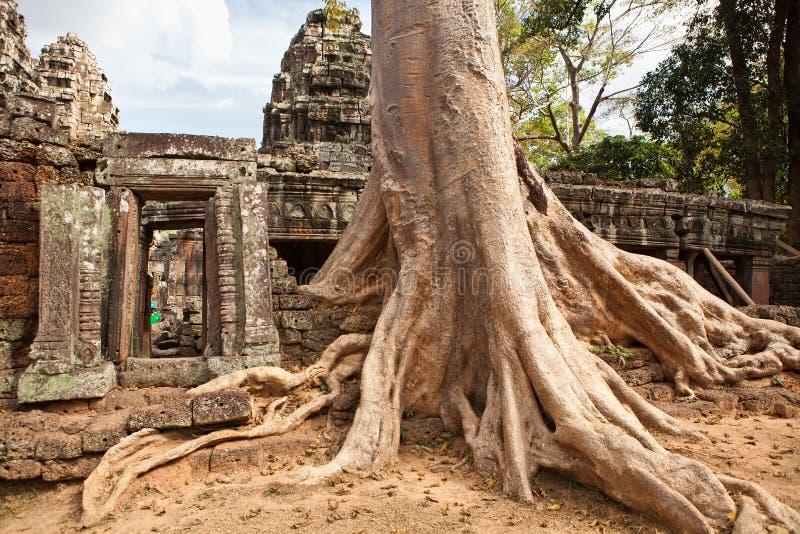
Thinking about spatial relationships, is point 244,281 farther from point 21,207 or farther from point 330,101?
point 330,101

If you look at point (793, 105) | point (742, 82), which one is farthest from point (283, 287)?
point (793, 105)

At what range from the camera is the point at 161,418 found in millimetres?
3420

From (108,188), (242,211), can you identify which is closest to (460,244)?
(242,211)

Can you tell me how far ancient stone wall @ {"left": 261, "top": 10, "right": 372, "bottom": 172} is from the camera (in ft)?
33.4

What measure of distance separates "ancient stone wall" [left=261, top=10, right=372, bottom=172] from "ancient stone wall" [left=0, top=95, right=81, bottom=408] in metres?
5.53

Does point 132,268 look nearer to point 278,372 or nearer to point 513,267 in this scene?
point 278,372

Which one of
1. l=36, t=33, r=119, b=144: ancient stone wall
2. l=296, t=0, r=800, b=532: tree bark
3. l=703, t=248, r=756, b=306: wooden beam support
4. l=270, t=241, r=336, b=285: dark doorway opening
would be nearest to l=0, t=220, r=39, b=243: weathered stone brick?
l=296, t=0, r=800, b=532: tree bark

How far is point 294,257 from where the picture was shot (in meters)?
9.27

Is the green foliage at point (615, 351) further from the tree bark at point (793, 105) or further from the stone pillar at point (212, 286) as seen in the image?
the tree bark at point (793, 105)

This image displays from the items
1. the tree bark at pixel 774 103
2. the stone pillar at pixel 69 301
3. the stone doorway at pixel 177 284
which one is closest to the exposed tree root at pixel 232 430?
the stone pillar at pixel 69 301

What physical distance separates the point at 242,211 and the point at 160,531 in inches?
104

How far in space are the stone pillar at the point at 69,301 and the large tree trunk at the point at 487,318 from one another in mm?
918

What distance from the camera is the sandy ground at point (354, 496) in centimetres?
271

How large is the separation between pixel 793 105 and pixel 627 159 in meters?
3.66
